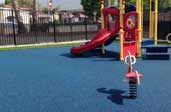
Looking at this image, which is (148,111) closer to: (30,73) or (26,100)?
(26,100)

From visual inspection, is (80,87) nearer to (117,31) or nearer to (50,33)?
(117,31)

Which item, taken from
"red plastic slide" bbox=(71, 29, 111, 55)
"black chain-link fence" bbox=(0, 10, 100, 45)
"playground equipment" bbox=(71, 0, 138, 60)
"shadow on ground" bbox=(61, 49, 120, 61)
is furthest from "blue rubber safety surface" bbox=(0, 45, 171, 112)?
"black chain-link fence" bbox=(0, 10, 100, 45)

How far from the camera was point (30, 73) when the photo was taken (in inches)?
398

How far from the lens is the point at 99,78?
901 centimetres

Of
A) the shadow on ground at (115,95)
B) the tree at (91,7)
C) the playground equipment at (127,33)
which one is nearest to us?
the shadow on ground at (115,95)

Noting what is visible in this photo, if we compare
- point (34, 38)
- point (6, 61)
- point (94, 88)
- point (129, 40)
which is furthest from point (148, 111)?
point (34, 38)

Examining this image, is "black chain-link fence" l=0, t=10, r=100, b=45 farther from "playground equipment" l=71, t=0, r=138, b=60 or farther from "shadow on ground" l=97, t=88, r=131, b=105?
"shadow on ground" l=97, t=88, r=131, b=105

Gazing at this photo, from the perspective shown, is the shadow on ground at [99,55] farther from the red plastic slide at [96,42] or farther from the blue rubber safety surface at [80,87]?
the blue rubber safety surface at [80,87]

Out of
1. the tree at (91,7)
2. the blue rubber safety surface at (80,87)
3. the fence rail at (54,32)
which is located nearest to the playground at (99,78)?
the blue rubber safety surface at (80,87)

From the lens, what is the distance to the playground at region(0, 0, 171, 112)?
20.7 ft

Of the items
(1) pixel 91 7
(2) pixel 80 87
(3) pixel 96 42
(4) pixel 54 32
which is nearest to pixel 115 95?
(2) pixel 80 87

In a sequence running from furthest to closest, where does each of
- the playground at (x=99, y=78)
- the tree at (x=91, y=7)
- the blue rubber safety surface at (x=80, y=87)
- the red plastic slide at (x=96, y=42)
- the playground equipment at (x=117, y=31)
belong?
1. the tree at (x=91, y=7)
2. the red plastic slide at (x=96, y=42)
3. the playground equipment at (x=117, y=31)
4. the playground at (x=99, y=78)
5. the blue rubber safety surface at (x=80, y=87)

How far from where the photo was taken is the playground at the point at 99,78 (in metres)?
6.30

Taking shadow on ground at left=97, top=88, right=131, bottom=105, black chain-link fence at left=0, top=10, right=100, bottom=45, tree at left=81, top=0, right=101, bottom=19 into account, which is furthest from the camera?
tree at left=81, top=0, right=101, bottom=19
